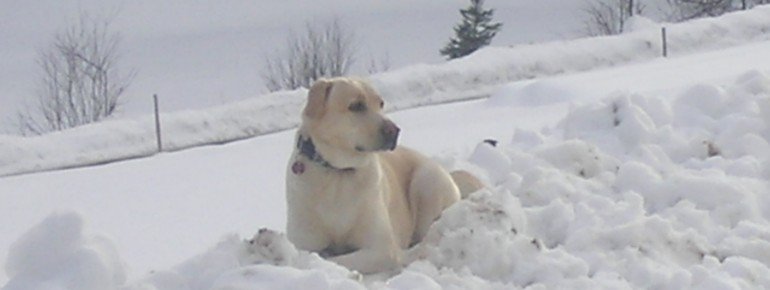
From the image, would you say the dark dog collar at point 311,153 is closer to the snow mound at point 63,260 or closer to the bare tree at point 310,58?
the snow mound at point 63,260

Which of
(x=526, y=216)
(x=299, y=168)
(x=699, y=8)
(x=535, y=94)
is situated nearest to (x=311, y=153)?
(x=299, y=168)

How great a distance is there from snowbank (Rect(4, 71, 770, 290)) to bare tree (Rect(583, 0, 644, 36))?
50338mm

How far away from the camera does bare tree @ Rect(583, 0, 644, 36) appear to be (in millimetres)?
58281

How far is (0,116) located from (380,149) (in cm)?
4545

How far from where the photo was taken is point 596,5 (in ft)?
201

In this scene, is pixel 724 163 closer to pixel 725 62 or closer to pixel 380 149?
pixel 380 149

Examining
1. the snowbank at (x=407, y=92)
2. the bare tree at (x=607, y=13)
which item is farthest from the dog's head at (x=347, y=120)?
the bare tree at (x=607, y=13)

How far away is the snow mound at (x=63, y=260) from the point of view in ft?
15.8

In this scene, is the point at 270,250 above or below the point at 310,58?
above

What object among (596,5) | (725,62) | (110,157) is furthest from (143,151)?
(596,5)

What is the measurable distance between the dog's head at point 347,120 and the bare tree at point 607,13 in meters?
52.8

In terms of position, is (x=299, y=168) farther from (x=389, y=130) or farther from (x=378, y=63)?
(x=378, y=63)

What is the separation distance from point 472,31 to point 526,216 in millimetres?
37074

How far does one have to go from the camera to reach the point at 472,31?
4309 centimetres
